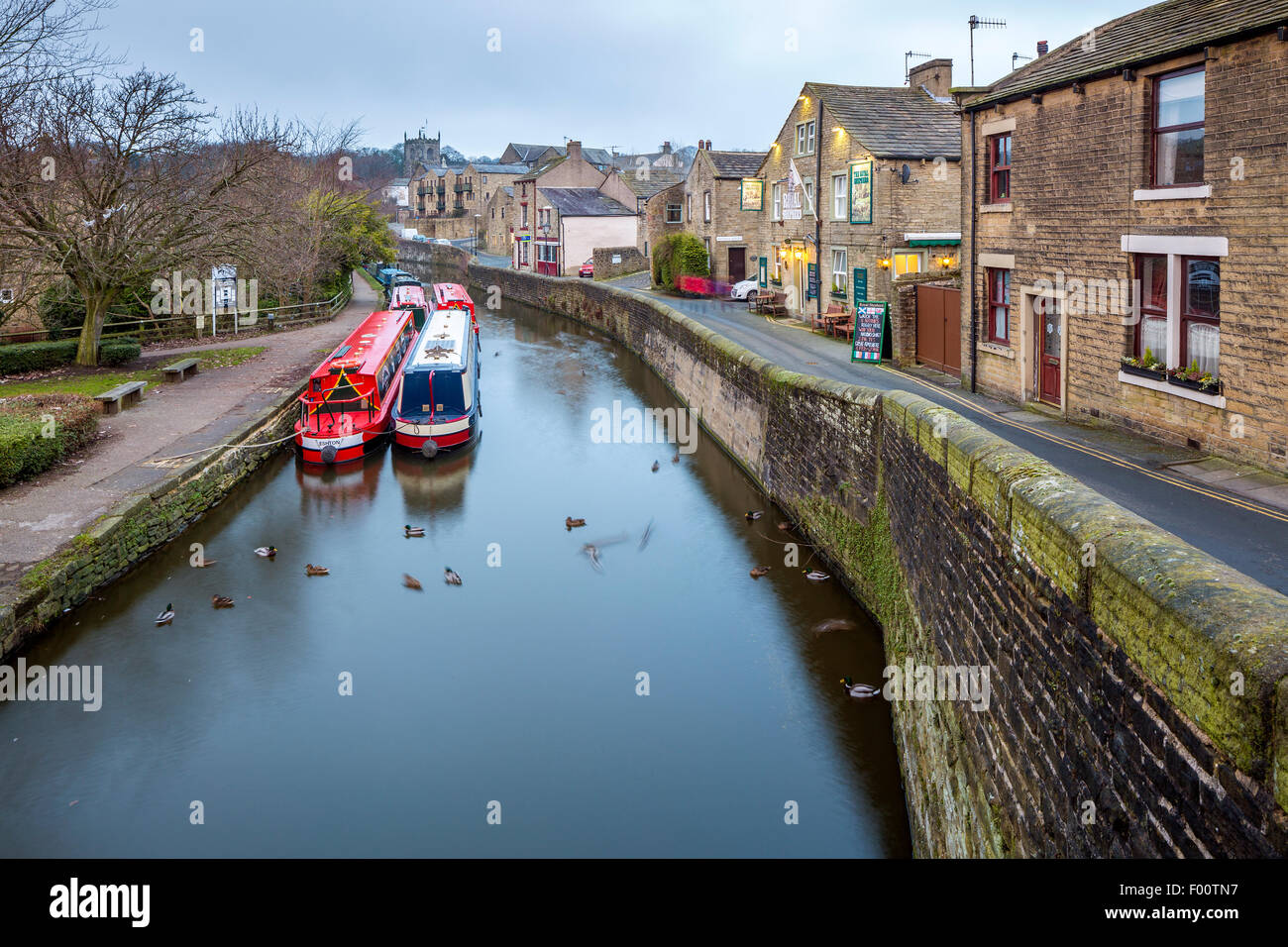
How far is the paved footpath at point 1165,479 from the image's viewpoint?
32.0 feet

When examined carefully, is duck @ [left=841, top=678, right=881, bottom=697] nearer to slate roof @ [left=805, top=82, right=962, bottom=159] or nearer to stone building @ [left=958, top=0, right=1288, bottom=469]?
stone building @ [left=958, top=0, right=1288, bottom=469]

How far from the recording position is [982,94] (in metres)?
19.3

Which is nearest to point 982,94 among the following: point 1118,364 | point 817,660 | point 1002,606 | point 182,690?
point 1118,364

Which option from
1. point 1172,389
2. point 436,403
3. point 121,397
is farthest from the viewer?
point 436,403

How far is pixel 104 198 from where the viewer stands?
87.7 ft

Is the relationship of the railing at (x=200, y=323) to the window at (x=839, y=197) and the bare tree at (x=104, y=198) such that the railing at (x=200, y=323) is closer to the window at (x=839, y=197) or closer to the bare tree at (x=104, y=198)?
the bare tree at (x=104, y=198)

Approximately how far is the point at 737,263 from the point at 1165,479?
36.6 meters

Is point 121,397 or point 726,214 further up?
point 726,214

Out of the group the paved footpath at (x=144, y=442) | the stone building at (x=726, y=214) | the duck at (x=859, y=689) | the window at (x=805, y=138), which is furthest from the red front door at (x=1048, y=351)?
the stone building at (x=726, y=214)

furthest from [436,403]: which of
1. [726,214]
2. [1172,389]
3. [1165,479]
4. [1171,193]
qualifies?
[726,214]

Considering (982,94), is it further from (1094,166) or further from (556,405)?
(556,405)

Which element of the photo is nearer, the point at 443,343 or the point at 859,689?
the point at 859,689

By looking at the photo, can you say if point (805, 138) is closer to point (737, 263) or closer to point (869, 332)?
point (869, 332)
